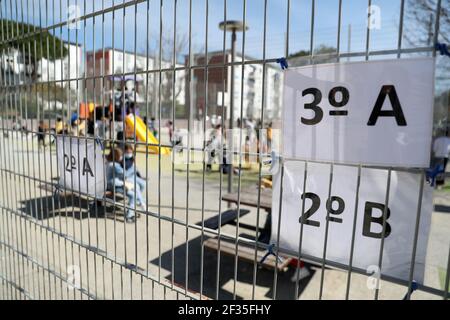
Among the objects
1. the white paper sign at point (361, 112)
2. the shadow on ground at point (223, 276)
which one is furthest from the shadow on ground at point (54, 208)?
the white paper sign at point (361, 112)

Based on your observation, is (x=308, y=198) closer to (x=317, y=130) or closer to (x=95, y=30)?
(x=317, y=130)

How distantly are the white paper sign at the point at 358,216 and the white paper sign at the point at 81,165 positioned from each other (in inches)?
48.8

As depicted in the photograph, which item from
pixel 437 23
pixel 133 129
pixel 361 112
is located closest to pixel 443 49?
pixel 437 23

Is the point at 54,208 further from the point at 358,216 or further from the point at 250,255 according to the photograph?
the point at 358,216

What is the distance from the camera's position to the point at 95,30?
6.48 feet

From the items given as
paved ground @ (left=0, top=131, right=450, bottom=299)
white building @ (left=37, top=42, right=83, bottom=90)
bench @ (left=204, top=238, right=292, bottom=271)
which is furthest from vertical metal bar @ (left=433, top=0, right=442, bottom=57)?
bench @ (left=204, top=238, right=292, bottom=271)

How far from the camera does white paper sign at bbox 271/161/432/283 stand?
40.9 inches

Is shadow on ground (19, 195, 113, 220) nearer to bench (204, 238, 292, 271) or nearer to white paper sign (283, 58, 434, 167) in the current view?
bench (204, 238, 292, 271)

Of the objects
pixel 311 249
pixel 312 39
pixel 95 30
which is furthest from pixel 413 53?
pixel 95 30

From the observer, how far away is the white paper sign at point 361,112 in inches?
38.6

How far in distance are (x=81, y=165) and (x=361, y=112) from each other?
1.75 metres

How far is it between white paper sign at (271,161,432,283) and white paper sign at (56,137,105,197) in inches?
48.8

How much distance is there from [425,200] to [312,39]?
625 millimetres
